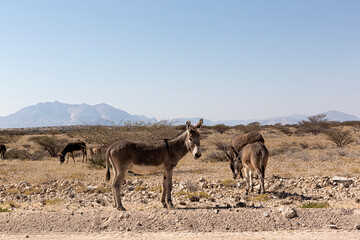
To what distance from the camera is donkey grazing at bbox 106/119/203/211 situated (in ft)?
27.7

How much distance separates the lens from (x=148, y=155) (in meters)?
8.57

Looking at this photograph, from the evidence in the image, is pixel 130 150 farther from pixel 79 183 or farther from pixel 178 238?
pixel 79 183

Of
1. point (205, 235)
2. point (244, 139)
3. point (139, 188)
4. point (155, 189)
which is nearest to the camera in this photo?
point (205, 235)

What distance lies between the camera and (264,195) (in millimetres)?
10859

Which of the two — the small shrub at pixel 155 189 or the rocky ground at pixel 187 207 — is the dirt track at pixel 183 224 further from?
the small shrub at pixel 155 189

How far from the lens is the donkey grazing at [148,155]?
27.7ft

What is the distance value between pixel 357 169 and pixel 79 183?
12913mm

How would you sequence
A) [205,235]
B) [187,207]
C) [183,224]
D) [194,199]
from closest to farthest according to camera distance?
[205,235], [183,224], [187,207], [194,199]

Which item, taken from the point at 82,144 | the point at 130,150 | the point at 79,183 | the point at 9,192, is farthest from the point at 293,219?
the point at 82,144

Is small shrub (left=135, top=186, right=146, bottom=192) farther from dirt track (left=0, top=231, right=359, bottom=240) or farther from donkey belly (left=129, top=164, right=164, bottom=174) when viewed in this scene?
dirt track (left=0, top=231, right=359, bottom=240)

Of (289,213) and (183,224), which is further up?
(289,213)

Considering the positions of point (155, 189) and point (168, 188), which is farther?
point (155, 189)

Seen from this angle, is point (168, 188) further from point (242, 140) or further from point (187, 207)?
point (242, 140)

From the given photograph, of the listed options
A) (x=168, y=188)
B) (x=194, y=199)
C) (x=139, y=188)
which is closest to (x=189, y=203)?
(x=194, y=199)
